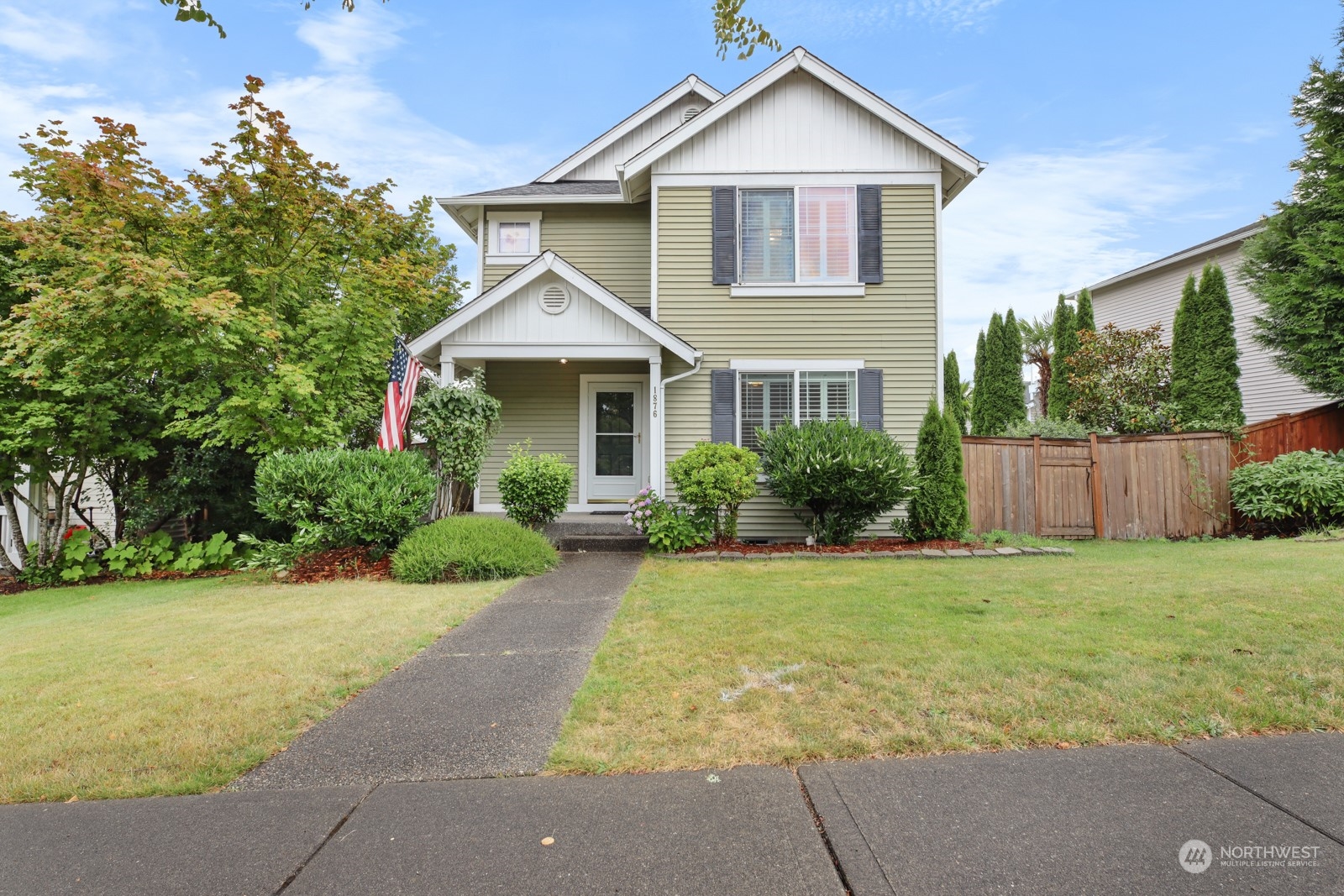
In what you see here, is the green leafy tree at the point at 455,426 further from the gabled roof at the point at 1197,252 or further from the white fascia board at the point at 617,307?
the gabled roof at the point at 1197,252

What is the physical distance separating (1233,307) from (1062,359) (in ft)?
17.5

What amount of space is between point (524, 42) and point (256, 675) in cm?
606

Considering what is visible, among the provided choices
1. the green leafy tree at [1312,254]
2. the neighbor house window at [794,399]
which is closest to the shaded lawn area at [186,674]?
the neighbor house window at [794,399]

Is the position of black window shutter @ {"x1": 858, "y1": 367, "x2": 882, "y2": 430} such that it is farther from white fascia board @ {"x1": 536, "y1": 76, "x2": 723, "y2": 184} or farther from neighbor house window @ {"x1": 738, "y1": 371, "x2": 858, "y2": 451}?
white fascia board @ {"x1": 536, "y1": 76, "x2": 723, "y2": 184}

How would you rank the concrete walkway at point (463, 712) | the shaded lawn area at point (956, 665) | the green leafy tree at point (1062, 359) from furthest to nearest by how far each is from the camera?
the green leafy tree at point (1062, 359) → the shaded lawn area at point (956, 665) → the concrete walkway at point (463, 712)

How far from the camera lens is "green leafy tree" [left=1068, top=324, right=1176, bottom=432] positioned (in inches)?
593

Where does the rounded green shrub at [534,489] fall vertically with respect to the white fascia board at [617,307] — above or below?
below

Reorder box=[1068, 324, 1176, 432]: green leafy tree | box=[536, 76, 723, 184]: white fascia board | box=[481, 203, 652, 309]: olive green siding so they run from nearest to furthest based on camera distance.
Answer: box=[481, 203, 652, 309]: olive green siding < box=[536, 76, 723, 184]: white fascia board < box=[1068, 324, 1176, 432]: green leafy tree

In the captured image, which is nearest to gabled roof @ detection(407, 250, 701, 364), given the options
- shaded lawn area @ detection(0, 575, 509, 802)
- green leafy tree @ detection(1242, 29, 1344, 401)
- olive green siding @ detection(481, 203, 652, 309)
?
olive green siding @ detection(481, 203, 652, 309)

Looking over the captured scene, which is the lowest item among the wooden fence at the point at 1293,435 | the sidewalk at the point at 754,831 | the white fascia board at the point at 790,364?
the sidewalk at the point at 754,831

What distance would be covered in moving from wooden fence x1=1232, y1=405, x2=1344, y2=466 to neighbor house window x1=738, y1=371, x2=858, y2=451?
646 cm

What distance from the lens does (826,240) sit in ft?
33.9

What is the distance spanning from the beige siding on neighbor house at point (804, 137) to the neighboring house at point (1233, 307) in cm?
1036

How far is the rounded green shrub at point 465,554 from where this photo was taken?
7.48 m
